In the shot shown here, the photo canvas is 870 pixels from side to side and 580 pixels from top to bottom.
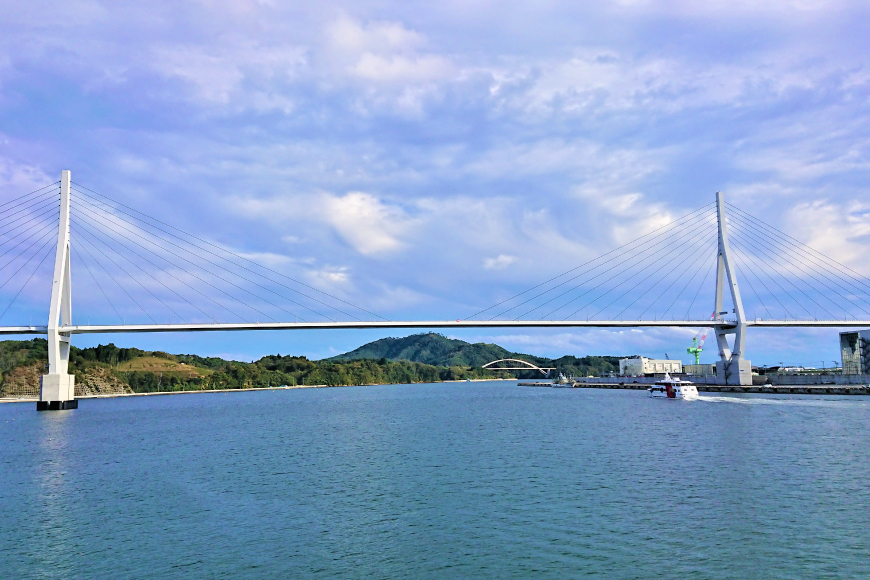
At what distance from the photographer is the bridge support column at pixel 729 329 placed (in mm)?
70062

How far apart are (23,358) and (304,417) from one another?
102111 millimetres

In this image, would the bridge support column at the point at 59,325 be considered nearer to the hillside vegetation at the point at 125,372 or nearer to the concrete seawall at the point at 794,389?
the hillside vegetation at the point at 125,372

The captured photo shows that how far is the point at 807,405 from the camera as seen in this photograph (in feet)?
169

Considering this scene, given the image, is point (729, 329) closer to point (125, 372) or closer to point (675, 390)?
point (675, 390)

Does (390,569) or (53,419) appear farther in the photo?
(53,419)

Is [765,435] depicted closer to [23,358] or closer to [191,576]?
[191,576]

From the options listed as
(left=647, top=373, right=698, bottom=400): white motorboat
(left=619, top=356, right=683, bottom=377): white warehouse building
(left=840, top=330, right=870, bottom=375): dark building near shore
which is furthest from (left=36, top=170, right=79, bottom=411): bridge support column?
(left=619, top=356, right=683, bottom=377): white warehouse building

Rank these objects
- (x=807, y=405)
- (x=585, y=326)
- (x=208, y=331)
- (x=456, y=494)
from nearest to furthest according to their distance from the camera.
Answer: (x=456, y=494)
(x=807, y=405)
(x=208, y=331)
(x=585, y=326)

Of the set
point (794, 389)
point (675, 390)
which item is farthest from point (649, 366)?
point (794, 389)

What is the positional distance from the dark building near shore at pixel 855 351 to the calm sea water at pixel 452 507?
43014 mm

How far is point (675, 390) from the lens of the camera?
72.7 meters

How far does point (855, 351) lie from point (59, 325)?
86838 millimetres

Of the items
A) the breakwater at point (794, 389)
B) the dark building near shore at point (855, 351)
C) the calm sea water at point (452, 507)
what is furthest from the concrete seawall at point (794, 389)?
the calm sea water at point (452, 507)

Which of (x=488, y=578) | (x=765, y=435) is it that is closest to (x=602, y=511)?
(x=488, y=578)
